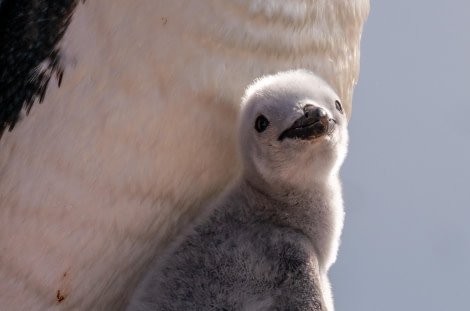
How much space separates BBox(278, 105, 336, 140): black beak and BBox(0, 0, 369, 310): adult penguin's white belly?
7cm

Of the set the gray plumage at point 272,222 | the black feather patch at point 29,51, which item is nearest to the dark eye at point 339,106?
the gray plumage at point 272,222

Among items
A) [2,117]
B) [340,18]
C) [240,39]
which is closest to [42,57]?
[2,117]

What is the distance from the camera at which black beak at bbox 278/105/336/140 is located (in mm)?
870

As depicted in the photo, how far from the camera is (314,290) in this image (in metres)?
0.86

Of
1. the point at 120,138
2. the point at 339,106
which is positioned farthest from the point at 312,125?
the point at 120,138

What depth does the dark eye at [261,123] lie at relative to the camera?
0.95m

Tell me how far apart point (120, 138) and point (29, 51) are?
0.39 feet

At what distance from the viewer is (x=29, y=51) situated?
2.78 feet

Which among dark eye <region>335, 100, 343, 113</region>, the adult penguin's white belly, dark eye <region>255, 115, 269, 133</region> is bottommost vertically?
the adult penguin's white belly

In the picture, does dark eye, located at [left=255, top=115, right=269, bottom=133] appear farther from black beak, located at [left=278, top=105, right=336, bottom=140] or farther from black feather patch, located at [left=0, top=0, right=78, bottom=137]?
black feather patch, located at [left=0, top=0, right=78, bottom=137]

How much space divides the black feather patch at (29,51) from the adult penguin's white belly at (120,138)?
0.01 m

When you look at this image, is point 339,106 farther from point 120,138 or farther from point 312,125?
point 120,138

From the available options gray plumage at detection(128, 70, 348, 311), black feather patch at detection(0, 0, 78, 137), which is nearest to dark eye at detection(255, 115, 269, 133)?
gray plumage at detection(128, 70, 348, 311)

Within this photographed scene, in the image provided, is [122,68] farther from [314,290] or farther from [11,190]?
[314,290]
